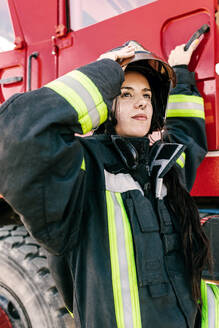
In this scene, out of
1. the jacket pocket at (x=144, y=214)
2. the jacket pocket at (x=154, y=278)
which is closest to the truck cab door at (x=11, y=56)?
the jacket pocket at (x=144, y=214)

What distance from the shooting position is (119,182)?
3.63 ft

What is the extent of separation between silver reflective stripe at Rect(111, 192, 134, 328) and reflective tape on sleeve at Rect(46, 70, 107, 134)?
0.32 m

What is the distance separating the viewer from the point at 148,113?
4.29 ft

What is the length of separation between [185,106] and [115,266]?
2.87 feet

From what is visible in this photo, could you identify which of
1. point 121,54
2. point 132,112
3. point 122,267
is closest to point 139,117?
point 132,112

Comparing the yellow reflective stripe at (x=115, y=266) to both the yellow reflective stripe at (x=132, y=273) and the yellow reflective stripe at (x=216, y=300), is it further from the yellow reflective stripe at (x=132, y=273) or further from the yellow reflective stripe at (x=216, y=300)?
the yellow reflective stripe at (x=216, y=300)

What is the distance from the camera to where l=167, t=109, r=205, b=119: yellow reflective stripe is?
4.57 ft

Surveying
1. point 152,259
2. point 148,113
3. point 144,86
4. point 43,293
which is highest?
point 144,86

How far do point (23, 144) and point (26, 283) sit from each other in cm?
93

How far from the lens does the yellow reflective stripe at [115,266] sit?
956 millimetres

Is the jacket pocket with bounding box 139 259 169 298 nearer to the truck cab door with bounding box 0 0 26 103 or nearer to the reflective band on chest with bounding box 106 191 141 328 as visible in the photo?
the reflective band on chest with bounding box 106 191 141 328

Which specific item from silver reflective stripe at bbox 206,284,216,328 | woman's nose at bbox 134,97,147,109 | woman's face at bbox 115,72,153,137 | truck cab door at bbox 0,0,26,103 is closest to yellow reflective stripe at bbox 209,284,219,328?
silver reflective stripe at bbox 206,284,216,328

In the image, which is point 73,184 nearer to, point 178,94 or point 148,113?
point 148,113

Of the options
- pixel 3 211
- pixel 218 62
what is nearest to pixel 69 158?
pixel 218 62
